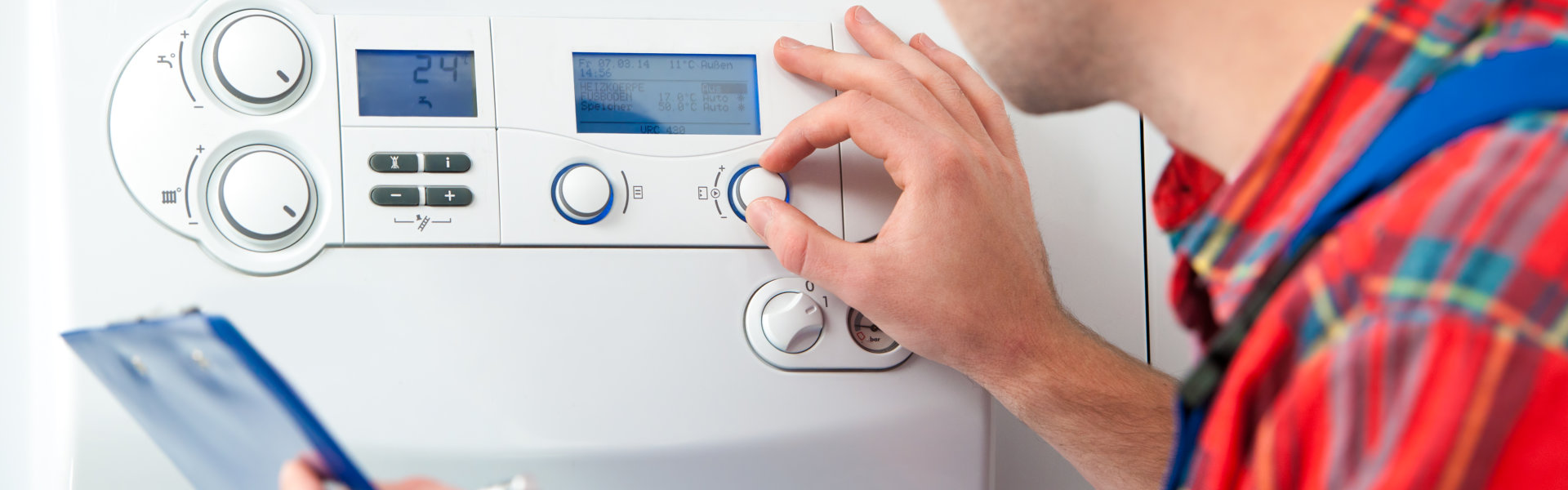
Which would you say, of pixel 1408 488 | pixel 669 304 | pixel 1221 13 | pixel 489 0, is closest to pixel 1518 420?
pixel 1408 488

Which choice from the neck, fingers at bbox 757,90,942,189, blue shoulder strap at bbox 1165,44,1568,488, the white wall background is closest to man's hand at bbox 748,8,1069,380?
fingers at bbox 757,90,942,189

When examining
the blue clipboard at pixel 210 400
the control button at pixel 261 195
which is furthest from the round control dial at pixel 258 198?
the blue clipboard at pixel 210 400

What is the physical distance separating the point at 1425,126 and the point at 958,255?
32cm

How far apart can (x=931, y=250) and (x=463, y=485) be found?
0.33m

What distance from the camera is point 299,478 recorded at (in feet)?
1.29

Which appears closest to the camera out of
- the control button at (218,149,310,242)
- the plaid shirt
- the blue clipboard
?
the plaid shirt

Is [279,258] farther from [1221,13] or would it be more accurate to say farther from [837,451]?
[1221,13]

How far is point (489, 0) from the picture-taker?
63cm

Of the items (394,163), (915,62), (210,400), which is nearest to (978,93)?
(915,62)

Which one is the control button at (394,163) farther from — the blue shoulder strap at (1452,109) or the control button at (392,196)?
the blue shoulder strap at (1452,109)

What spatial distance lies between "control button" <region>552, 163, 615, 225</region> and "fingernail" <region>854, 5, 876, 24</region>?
0.21 metres

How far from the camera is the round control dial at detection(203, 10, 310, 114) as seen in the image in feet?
1.95

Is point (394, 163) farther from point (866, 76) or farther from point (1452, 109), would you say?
point (1452, 109)

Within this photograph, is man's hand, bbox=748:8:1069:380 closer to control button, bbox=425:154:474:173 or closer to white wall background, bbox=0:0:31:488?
control button, bbox=425:154:474:173
